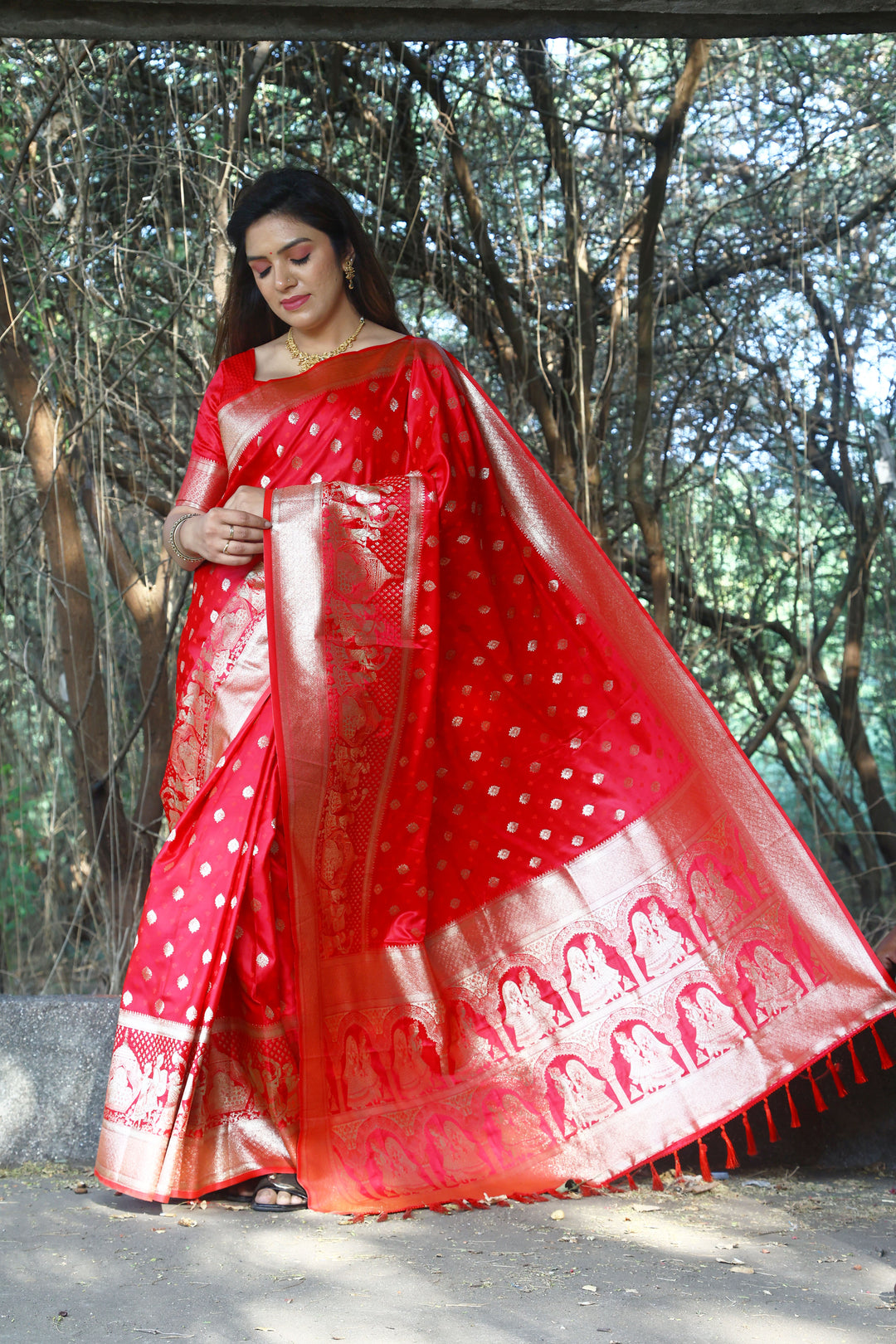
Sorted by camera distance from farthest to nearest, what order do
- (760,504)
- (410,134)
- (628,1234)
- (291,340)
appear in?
(760,504) → (410,134) → (291,340) → (628,1234)

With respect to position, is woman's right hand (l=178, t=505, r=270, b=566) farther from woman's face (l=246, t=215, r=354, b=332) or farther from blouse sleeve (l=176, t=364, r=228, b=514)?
woman's face (l=246, t=215, r=354, b=332)

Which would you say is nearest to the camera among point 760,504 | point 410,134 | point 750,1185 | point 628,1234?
point 628,1234

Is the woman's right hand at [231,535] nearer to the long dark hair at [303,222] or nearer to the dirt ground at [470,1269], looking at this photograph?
the long dark hair at [303,222]

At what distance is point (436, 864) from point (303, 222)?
114 centimetres

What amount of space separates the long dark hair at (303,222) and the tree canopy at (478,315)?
1.71 feet

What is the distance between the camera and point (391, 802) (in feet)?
6.66

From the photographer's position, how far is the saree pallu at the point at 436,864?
6.20 feet

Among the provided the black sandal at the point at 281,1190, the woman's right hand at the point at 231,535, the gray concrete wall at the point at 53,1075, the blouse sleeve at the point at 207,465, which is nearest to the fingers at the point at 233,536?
the woman's right hand at the point at 231,535

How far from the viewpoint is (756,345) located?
3.79 metres

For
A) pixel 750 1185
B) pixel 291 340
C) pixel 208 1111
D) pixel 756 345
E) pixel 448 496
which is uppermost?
pixel 756 345

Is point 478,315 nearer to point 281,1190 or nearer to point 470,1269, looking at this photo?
point 281,1190

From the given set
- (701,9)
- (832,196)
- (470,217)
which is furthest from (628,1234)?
(832,196)

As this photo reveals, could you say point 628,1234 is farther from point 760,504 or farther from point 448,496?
point 760,504

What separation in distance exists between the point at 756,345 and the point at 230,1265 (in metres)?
3.11
